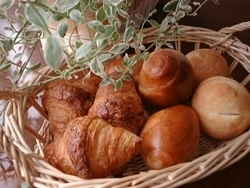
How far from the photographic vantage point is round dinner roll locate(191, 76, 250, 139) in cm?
63

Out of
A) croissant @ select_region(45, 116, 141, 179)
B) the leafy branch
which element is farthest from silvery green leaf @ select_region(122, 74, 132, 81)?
croissant @ select_region(45, 116, 141, 179)

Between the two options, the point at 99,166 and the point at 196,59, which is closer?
the point at 99,166

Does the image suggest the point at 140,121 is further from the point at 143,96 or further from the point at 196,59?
the point at 196,59

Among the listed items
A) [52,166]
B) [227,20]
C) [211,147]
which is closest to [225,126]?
[211,147]

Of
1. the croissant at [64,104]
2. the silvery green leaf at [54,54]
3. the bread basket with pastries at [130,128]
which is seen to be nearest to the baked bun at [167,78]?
the bread basket with pastries at [130,128]

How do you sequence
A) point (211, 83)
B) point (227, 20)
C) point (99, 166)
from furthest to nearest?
point (227, 20), point (211, 83), point (99, 166)

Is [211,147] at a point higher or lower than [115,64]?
lower

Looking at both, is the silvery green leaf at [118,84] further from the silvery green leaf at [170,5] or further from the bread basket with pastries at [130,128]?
the silvery green leaf at [170,5]

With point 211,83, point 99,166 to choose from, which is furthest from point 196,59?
point 99,166

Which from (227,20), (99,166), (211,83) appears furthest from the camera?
(227,20)

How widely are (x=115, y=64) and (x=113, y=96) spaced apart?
0.35ft

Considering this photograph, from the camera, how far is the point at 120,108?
0.63 m

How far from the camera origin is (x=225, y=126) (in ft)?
2.09

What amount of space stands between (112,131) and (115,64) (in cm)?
18
